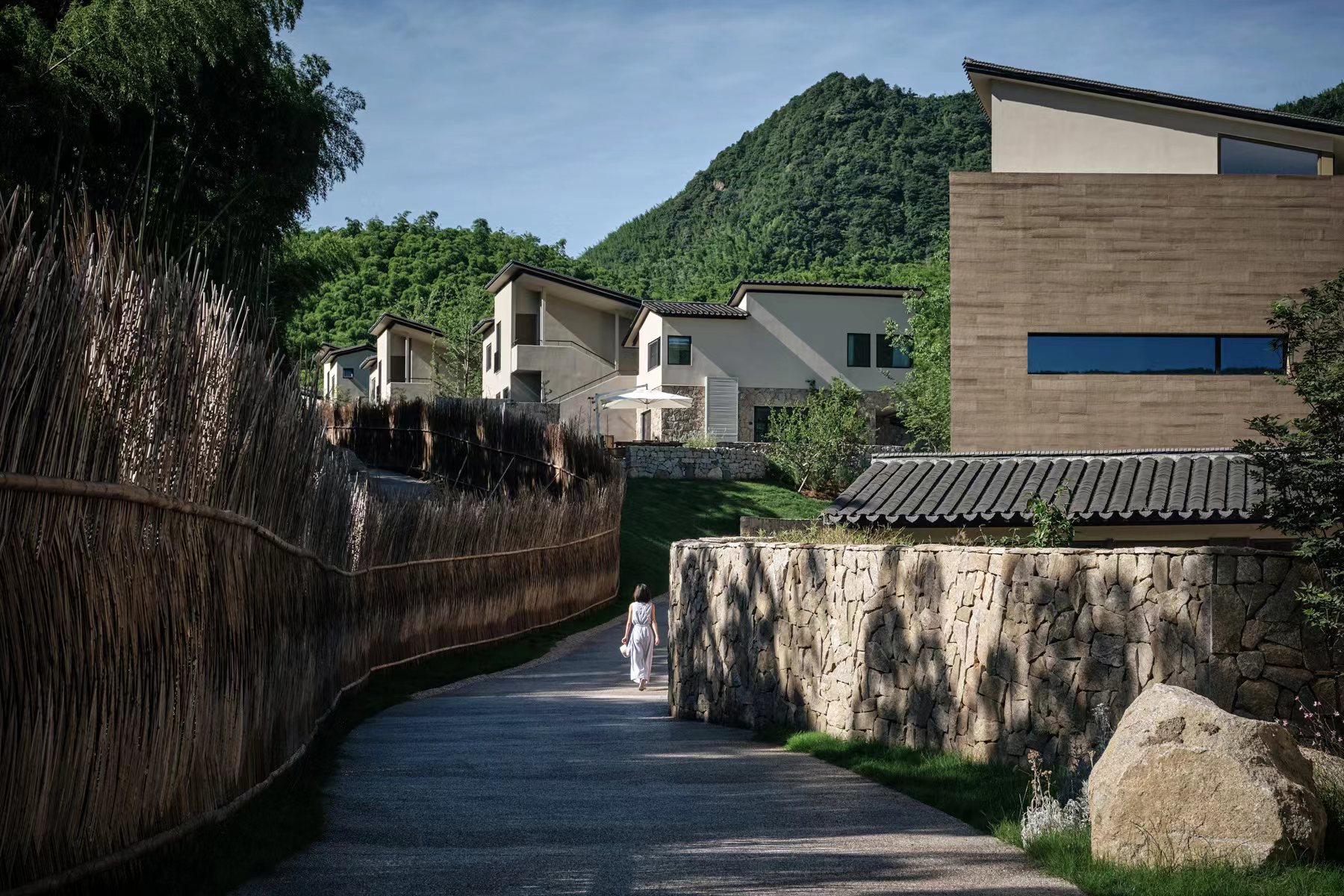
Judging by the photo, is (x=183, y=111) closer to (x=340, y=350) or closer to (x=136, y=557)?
(x=136, y=557)

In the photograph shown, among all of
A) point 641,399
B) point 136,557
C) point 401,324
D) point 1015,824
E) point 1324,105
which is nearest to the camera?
point 136,557

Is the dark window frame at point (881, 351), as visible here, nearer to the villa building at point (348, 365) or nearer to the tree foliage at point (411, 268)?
the tree foliage at point (411, 268)

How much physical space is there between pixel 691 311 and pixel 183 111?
23.8 metres

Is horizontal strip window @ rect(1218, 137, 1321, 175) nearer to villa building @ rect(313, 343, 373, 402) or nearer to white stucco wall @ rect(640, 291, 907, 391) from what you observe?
white stucco wall @ rect(640, 291, 907, 391)

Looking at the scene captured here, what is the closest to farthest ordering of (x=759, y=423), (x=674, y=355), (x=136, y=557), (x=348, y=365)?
1. (x=136, y=557)
2. (x=674, y=355)
3. (x=759, y=423)
4. (x=348, y=365)

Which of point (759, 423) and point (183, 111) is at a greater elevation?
point (183, 111)

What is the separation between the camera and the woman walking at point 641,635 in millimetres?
16688

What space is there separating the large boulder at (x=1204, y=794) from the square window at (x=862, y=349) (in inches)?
1606

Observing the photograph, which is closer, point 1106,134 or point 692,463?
point 1106,134

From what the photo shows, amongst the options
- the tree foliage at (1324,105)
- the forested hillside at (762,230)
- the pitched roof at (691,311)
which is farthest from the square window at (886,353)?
the tree foliage at (1324,105)

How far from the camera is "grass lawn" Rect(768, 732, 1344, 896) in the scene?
5.63 metres

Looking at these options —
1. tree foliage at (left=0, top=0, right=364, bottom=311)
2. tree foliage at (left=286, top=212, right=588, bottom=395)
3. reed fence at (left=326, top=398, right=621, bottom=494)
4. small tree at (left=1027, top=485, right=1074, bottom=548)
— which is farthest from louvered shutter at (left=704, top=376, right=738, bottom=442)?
small tree at (left=1027, top=485, right=1074, bottom=548)

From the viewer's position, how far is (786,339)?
152 feet

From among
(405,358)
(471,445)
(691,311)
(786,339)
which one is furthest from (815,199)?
(471,445)
